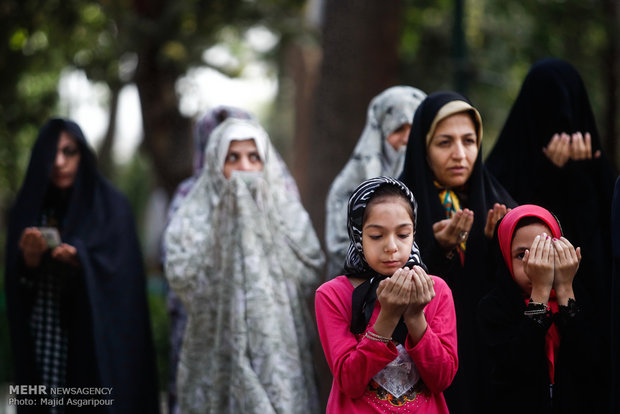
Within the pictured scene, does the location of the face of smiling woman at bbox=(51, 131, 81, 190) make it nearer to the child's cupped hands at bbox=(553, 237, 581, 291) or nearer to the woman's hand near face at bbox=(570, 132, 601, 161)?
the woman's hand near face at bbox=(570, 132, 601, 161)

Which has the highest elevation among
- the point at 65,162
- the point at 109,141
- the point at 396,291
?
the point at 109,141

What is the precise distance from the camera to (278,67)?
608 inches

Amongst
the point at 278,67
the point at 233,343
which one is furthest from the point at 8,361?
the point at 278,67

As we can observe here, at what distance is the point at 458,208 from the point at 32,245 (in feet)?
8.52

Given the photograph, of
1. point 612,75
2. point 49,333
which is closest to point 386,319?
point 49,333

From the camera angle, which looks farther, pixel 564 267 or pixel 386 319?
pixel 564 267

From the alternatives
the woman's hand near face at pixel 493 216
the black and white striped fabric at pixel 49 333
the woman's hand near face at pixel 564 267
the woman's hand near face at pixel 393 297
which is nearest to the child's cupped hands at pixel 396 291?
the woman's hand near face at pixel 393 297

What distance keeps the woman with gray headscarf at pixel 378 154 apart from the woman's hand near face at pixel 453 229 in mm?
892

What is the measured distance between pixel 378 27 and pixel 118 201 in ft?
11.8

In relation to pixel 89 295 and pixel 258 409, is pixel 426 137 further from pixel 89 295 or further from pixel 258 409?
pixel 89 295

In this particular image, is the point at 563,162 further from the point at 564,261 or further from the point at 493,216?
the point at 564,261

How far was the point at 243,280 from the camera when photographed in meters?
4.41

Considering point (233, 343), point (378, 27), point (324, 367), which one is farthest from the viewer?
point (378, 27)

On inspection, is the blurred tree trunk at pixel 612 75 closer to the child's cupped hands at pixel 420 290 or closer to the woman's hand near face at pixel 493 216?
the woman's hand near face at pixel 493 216
